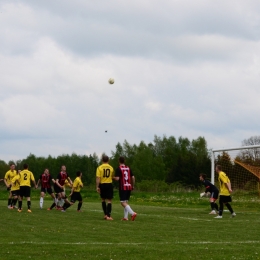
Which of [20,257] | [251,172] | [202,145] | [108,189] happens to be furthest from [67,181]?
[202,145]

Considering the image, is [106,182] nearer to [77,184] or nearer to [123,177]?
[123,177]

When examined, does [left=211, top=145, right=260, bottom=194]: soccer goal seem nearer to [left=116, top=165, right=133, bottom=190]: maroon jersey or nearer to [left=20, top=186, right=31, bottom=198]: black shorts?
[left=20, top=186, right=31, bottom=198]: black shorts

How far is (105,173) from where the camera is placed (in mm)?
19938

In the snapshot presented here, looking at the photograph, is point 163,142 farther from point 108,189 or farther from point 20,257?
point 20,257

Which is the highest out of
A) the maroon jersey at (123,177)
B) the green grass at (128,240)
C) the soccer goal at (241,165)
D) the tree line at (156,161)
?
the tree line at (156,161)

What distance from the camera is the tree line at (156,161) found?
3851 inches

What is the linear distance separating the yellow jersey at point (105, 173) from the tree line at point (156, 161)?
72884 mm

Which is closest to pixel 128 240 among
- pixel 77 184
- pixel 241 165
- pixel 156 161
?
pixel 77 184

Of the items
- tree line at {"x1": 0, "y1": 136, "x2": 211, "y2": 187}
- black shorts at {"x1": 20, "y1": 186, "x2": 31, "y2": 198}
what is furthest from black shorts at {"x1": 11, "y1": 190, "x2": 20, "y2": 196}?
tree line at {"x1": 0, "y1": 136, "x2": 211, "y2": 187}

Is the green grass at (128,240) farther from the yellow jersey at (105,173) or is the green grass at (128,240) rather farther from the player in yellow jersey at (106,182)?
the yellow jersey at (105,173)

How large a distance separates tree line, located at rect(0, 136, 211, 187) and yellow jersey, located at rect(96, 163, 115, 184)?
72884mm

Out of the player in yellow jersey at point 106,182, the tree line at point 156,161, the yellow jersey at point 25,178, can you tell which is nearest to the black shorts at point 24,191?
the yellow jersey at point 25,178

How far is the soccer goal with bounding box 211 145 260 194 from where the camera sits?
30.1 m

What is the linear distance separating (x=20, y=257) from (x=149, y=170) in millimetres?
100531
